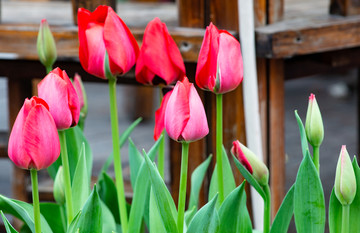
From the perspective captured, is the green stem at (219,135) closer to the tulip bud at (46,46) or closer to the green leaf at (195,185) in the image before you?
the green leaf at (195,185)

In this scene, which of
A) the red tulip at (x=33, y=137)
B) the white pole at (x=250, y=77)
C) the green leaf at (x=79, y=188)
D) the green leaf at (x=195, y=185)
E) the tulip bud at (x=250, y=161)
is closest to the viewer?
the red tulip at (x=33, y=137)

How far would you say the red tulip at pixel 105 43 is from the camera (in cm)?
99

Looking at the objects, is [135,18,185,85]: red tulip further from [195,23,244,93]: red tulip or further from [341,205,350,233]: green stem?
[341,205,350,233]: green stem

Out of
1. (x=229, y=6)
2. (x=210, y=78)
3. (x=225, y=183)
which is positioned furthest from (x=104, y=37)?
(x=229, y=6)

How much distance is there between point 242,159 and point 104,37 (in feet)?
0.87

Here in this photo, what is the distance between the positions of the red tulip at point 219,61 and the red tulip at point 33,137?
0.76 ft

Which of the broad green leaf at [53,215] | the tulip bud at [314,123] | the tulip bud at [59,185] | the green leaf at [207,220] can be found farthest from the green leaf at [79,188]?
the tulip bud at [314,123]

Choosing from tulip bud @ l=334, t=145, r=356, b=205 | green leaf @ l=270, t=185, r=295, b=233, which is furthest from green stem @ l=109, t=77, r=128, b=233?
tulip bud @ l=334, t=145, r=356, b=205

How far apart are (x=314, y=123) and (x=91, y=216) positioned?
0.35m

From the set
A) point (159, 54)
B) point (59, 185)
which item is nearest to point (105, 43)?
point (159, 54)

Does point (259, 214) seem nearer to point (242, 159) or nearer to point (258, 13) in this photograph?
point (258, 13)

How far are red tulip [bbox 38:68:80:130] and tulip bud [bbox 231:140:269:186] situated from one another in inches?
9.2

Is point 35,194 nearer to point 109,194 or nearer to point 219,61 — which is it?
point 219,61

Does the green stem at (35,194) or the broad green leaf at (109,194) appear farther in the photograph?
the broad green leaf at (109,194)
